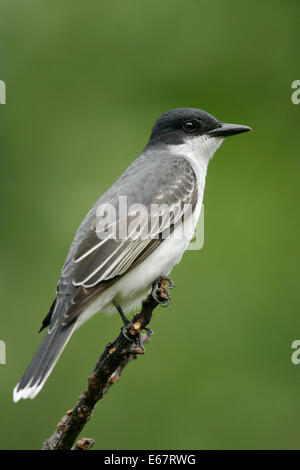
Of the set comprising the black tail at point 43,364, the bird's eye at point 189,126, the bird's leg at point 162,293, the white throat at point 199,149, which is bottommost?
the black tail at point 43,364

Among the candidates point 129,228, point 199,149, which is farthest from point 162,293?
point 199,149

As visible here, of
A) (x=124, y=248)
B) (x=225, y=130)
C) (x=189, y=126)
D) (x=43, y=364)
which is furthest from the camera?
(x=189, y=126)

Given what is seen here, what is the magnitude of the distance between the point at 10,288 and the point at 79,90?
6.85ft

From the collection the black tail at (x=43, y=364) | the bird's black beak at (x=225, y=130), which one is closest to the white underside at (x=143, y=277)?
the black tail at (x=43, y=364)

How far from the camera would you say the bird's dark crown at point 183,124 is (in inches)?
195

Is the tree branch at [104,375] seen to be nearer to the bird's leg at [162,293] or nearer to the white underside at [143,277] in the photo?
the bird's leg at [162,293]

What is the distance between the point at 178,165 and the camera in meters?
4.64

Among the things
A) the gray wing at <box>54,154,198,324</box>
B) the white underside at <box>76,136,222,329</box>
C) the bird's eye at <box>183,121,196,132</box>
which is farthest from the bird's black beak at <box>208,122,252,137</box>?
the white underside at <box>76,136,222,329</box>

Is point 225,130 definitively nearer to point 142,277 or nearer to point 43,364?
point 142,277

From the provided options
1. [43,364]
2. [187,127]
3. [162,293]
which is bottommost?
[43,364]

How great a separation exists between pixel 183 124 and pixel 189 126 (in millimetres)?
48

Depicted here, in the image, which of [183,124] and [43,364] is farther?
[183,124]

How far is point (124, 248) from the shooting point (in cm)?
409

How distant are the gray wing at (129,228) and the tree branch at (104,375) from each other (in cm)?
30
